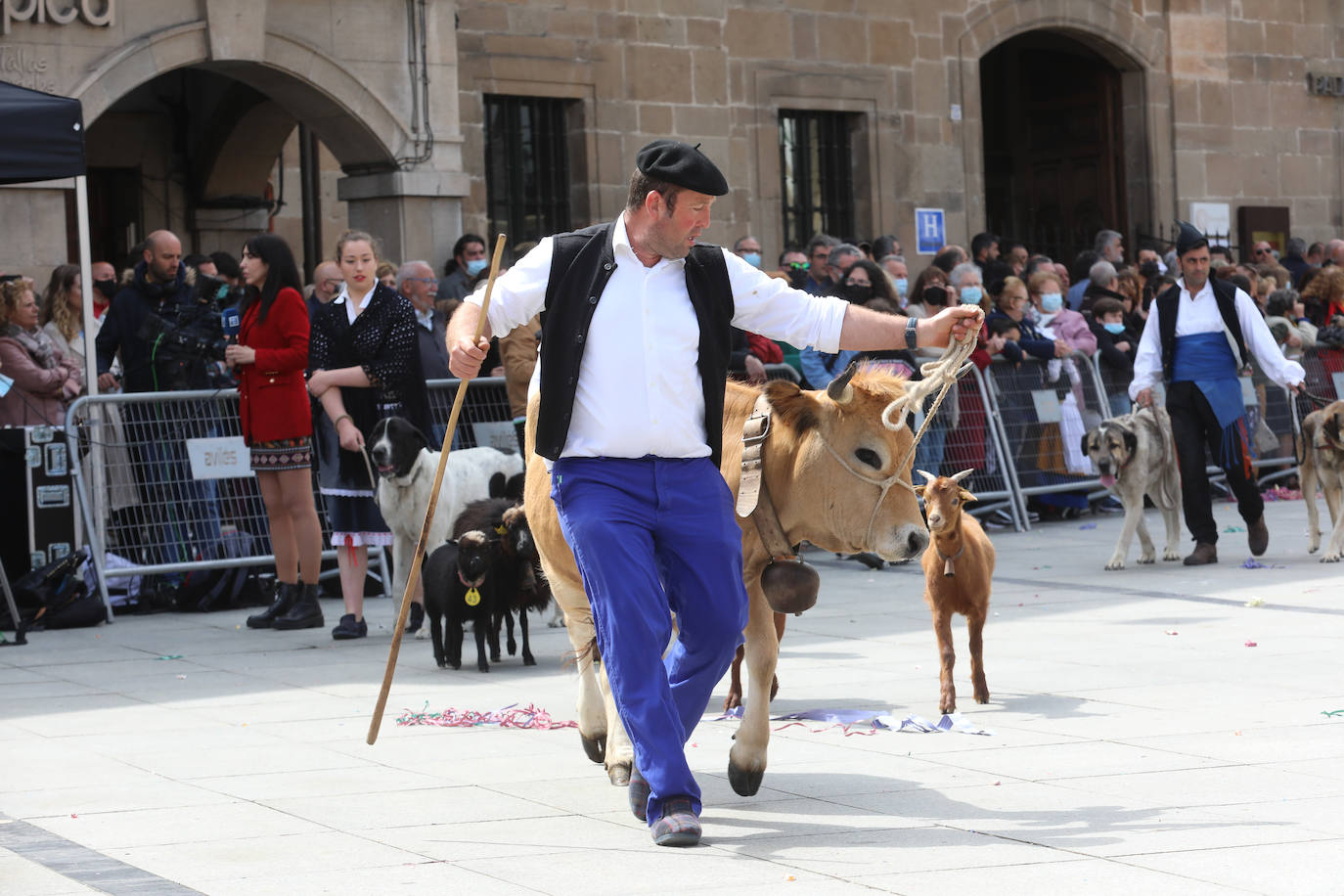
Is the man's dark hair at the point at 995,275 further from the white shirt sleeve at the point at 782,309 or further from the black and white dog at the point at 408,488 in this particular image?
the white shirt sleeve at the point at 782,309

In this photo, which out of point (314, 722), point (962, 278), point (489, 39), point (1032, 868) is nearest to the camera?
point (1032, 868)

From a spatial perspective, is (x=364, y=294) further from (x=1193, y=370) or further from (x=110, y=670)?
(x=1193, y=370)

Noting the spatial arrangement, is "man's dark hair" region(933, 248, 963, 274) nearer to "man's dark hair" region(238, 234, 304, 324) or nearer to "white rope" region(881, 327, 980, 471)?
"man's dark hair" region(238, 234, 304, 324)

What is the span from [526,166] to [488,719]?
1249 centimetres

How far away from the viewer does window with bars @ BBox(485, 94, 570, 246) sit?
19359 mm

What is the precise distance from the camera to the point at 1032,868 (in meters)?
5.00

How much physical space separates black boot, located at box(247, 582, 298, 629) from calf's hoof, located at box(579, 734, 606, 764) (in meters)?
4.86

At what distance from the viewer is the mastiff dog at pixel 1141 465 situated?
13.4 metres

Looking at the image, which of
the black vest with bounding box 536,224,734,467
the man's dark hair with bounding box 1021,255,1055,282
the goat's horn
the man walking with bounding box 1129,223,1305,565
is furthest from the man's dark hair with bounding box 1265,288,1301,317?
the black vest with bounding box 536,224,734,467

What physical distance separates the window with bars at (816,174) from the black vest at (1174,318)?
28.9ft

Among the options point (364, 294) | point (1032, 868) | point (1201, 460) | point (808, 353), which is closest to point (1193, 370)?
point (1201, 460)

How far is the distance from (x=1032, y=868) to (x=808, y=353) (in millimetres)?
9214

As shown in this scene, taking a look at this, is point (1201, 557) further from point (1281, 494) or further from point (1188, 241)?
point (1281, 494)

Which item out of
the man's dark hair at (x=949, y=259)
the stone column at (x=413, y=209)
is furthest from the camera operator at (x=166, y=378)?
the man's dark hair at (x=949, y=259)
